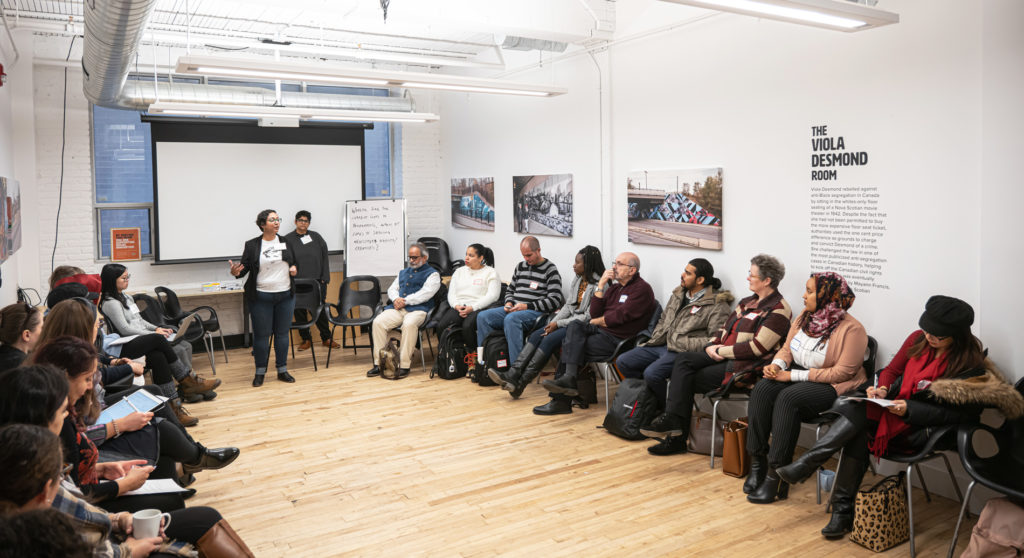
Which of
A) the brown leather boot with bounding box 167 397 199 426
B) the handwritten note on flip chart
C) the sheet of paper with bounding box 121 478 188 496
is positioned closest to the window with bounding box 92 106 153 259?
the handwritten note on flip chart

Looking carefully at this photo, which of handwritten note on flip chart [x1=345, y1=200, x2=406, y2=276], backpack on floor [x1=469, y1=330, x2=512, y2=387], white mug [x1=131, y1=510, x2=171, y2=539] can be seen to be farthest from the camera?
handwritten note on flip chart [x1=345, y1=200, x2=406, y2=276]

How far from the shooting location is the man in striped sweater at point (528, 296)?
7.13 meters

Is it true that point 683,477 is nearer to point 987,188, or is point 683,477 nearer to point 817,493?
point 817,493

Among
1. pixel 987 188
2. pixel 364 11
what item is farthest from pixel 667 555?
pixel 364 11

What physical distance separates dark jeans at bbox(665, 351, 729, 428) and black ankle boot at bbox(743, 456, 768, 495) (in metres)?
0.65

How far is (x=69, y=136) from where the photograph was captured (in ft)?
27.0

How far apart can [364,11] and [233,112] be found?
5.56ft

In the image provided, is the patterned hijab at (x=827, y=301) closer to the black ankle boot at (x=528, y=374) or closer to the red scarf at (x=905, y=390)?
the red scarf at (x=905, y=390)

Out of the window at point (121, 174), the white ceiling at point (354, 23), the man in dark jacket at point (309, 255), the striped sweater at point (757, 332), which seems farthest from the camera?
the man in dark jacket at point (309, 255)

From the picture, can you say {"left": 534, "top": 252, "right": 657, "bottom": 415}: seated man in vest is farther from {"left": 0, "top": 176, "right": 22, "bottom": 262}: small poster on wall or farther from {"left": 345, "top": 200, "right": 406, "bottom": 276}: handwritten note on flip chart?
{"left": 0, "top": 176, "right": 22, "bottom": 262}: small poster on wall

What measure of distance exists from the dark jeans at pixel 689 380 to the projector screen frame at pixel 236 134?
567 cm

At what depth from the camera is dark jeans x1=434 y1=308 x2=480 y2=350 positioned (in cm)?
747

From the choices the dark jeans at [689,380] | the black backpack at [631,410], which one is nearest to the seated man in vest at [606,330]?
the black backpack at [631,410]

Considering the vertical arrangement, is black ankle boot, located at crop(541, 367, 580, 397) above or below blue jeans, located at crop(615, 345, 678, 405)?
below
